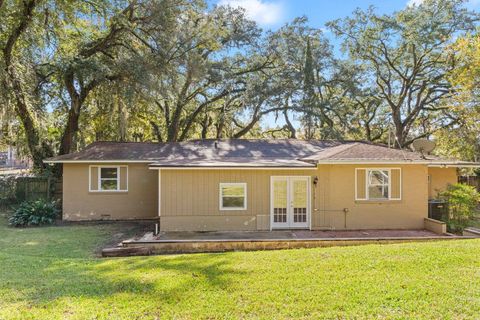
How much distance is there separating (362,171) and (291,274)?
22.4 feet

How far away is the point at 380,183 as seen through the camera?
1108 centimetres

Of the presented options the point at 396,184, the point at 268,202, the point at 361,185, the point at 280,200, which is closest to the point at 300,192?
the point at 280,200

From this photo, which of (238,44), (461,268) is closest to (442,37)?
(238,44)

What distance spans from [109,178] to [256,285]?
33.1 feet

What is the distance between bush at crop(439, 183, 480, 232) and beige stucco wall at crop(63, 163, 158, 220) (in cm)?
1094

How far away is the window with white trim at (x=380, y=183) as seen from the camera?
435 inches

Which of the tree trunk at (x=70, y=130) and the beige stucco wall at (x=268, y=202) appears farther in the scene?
the tree trunk at (x=70, y=130)

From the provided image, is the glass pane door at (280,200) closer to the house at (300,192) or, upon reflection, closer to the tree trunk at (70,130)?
the house at (300,192)

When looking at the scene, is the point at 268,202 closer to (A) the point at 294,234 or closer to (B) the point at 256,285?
(A) the point at 294,234

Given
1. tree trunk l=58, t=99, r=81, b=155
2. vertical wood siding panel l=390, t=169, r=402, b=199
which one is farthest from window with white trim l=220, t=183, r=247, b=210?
tree trunk l=58, t=99, r=81, b=155

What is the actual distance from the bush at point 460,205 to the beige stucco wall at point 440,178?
9.42ft

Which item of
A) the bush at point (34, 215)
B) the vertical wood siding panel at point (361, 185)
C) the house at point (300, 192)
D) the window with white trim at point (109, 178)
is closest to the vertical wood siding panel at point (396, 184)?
the house at point (300, 192)

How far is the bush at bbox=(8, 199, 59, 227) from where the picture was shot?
39.0ft

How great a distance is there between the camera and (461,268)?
5359 millimetres
